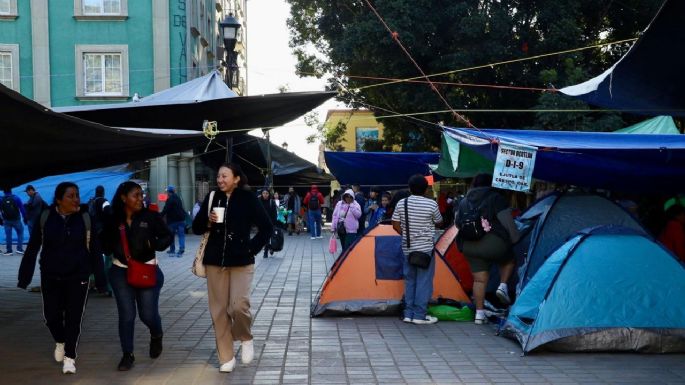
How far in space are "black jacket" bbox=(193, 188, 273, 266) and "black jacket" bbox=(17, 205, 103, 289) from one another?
104 centimetres

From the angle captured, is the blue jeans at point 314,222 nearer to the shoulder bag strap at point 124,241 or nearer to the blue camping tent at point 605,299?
the blue camping tent at point 605,299

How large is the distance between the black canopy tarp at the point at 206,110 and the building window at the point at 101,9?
1842cm

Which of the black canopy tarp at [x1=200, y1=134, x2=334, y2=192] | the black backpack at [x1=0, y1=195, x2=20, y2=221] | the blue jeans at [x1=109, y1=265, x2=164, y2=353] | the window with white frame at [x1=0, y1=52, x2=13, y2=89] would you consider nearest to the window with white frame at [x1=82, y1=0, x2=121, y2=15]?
the window with white frame at [x1=0, y1=52, x2=13, y2=89]

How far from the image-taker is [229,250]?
708 centimetres

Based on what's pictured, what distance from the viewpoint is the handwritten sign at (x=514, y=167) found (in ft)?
27.9

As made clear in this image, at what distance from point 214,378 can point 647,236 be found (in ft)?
15.4

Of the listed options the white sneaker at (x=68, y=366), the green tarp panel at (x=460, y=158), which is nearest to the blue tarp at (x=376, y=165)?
the green tarp panel at (x=460, y=158)

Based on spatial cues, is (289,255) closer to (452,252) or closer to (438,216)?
(452,252)

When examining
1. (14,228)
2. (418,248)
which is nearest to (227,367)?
(418,248)

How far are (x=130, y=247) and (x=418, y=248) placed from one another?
141 inches

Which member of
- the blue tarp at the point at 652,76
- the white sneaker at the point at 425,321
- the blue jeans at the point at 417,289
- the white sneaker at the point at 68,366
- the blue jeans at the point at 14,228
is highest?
the blue tarp at the point at 652,76

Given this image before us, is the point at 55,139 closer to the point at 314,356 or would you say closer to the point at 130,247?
the point at 130,247

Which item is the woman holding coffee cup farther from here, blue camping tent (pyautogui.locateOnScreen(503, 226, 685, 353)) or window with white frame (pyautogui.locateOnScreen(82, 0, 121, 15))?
window with white frame (pyautogui.locateOnScreen(82, 0, 121, 15))

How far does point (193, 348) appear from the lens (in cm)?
827
